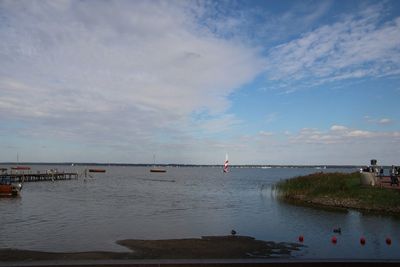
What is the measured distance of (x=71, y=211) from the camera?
39.5 m

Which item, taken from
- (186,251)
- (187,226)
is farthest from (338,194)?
(186,251)

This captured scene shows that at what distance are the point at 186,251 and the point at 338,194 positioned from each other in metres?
28.2

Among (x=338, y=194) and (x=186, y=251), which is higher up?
(x=338, y=194)

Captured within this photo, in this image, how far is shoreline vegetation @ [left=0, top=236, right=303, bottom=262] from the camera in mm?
18516

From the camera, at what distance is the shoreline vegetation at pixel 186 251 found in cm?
1852

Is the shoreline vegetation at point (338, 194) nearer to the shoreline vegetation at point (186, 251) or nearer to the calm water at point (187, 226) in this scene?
the calm water at point (187, 226)

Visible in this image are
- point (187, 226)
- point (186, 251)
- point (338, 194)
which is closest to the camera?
point (186, 251)

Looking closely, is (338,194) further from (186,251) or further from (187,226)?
(186,251)

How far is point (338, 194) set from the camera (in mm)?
44344

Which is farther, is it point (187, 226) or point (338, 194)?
point (338, 194)

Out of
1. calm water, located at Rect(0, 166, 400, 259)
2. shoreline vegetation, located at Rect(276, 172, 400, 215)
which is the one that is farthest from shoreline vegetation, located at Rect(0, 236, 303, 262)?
shoreline vegetation, located at Rect(276, 172, 400, 215)

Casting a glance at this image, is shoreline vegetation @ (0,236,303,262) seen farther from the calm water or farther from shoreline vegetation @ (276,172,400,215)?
shoreline vegetation @ (276,172,400,215)

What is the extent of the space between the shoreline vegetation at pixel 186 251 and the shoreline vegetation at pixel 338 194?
17.3m

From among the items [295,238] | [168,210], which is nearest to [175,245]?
[295,238]
